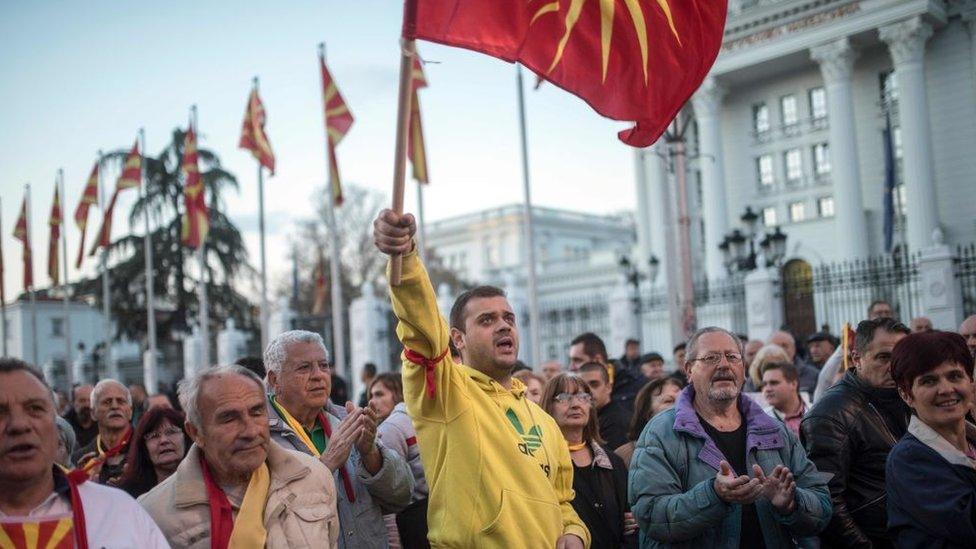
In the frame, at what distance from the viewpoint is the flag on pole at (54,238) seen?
88.8ft

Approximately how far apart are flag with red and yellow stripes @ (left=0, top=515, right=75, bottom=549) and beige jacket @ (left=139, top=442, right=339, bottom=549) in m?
0.56

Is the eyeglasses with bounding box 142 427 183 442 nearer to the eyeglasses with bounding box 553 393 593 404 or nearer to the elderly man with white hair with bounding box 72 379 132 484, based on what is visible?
the elderly man with white hair with bounding box 72 379 132 484

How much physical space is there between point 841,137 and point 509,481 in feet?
112

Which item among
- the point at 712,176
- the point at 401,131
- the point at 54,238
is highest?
the point at 712,176

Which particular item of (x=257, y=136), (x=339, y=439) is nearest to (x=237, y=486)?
(x=339, y=439)

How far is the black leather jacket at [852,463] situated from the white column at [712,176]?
31782mm

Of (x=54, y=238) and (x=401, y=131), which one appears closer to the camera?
(x=401, y=131)

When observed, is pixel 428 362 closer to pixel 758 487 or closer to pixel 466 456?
pixel 466 456

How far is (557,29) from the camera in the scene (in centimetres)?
439

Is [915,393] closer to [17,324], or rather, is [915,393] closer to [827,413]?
[827,413]

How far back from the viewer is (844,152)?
1371 inches

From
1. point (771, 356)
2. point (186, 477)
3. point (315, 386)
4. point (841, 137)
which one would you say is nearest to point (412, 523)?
point (315, 386)

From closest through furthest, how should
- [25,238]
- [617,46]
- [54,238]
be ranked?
1. [617,46]
2. [54,238]
3. [25,238]

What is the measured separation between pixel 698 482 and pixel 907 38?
1314 inches
